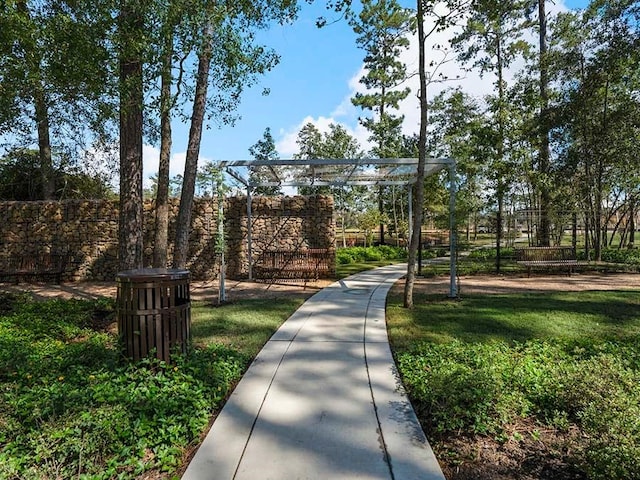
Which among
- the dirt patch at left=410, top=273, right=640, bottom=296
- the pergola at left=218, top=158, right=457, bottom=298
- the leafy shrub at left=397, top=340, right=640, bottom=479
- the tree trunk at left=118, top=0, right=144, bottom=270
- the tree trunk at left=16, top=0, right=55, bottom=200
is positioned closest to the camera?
the leafy shrub at left=397, top=340, right=640, bottom=479

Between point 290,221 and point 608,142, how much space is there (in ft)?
35.3

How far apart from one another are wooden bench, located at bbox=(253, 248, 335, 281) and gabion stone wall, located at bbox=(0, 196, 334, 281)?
0.74m

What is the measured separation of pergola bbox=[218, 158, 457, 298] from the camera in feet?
25.5

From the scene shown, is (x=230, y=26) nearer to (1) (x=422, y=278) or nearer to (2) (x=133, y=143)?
(2) (x=133, y=143)

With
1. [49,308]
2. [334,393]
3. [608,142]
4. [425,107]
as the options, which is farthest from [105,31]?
[608,142]

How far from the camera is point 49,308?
6402 mm

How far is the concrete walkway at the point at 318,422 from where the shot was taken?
87.4 inches

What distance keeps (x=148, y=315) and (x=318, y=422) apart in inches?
71.5

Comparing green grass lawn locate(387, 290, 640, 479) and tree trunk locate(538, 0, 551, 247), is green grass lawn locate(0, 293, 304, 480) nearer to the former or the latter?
green grass lawn locate(387, 290, 640, 479)

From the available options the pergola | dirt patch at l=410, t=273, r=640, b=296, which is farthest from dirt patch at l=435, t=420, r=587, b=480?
dirt patch at l=410, t=273, r=640, b=296

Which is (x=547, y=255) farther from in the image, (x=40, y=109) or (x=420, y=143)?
(x=40, y=109)

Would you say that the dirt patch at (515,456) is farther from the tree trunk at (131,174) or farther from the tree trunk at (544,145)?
the tree trunk at (544,145)

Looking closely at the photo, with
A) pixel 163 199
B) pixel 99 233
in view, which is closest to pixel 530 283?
pixel 163 199

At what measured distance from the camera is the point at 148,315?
134 inches
